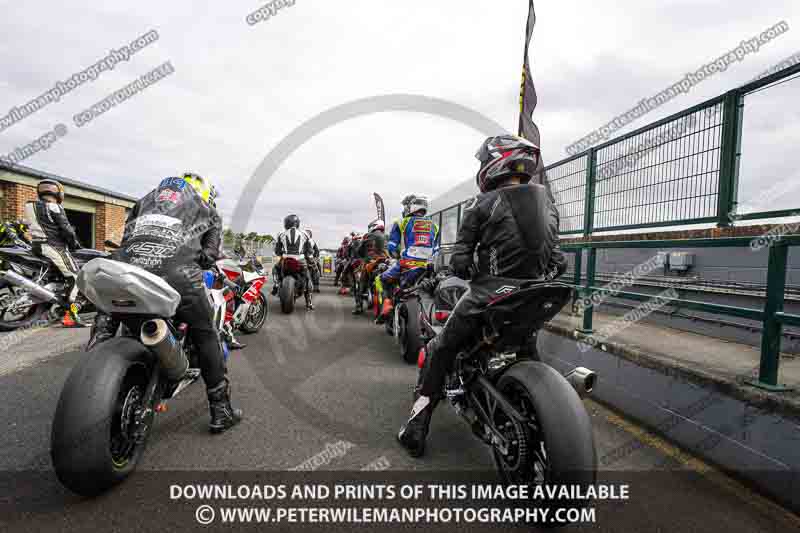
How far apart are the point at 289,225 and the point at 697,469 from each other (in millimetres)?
7734

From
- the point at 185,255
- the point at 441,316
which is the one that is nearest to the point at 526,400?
the point at 441,316

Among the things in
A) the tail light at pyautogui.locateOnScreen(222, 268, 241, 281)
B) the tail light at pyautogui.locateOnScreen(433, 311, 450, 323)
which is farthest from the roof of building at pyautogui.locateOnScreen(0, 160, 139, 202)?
the tail light at pyautogui.locateOnScreen(433, 311, 450, 323)

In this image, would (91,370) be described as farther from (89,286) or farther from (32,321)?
(32,321)

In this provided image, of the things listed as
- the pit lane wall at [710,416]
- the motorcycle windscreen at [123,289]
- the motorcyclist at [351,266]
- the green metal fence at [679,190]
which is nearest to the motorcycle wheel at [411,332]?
the green metal fence at [679,190]

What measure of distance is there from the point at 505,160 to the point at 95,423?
242 cm

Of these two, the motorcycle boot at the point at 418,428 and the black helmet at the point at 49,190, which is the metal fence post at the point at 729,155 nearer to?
the motorcycle boot at the point at 418,428

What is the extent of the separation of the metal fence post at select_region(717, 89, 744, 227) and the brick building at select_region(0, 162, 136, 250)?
586 inches

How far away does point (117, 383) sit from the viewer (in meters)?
1.94

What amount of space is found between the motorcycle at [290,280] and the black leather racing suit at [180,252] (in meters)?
4.91

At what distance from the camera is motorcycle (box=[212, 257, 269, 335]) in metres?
4.27

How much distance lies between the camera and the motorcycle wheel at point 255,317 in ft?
19.2

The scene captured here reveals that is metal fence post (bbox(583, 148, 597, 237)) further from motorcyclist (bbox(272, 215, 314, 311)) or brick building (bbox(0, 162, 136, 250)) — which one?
brick building (bbox(0, 162, 136, 250))

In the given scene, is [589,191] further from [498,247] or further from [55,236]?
[55,236]

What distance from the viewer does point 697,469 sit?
2.37 metres
